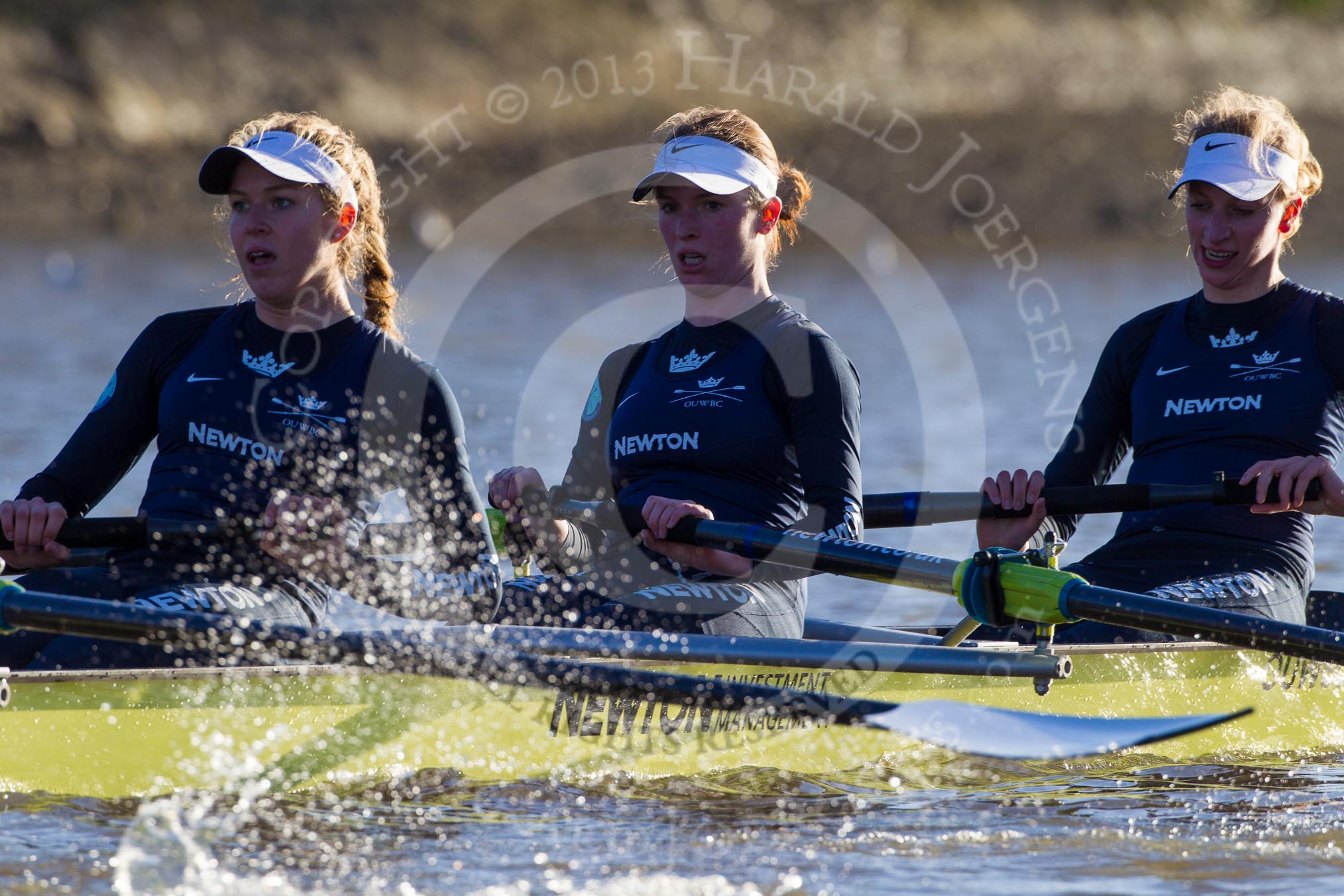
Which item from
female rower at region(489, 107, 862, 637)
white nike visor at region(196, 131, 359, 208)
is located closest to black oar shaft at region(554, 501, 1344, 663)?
female rower at region(489, 107, 862, 637)

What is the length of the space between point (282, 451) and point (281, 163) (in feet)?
2.40

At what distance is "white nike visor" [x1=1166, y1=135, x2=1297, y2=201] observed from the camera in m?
5.25

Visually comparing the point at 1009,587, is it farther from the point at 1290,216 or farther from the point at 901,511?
the point at 1290,216

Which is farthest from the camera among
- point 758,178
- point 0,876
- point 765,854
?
point 758,178

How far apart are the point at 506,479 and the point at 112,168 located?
85.5 feet

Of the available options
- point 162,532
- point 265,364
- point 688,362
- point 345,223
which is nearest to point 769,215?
point 688,362

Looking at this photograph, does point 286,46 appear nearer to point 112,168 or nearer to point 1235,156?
point 112,168

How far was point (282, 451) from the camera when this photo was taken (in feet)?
14.3

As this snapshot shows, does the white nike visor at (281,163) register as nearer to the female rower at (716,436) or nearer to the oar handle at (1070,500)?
the female rower at (716,436)

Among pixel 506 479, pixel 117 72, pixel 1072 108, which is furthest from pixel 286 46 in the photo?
pixel 506 479

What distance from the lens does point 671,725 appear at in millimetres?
4582

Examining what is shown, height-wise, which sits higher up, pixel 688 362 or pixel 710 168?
pixel 710 168

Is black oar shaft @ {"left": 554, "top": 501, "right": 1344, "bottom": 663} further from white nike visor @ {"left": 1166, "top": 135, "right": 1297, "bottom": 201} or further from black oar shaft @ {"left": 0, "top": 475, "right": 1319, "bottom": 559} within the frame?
white nike visor @ {"left": 1166, "top": 135, "right": 1297, "bottom": 201}


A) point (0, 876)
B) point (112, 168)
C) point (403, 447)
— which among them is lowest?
point (0, 876)
